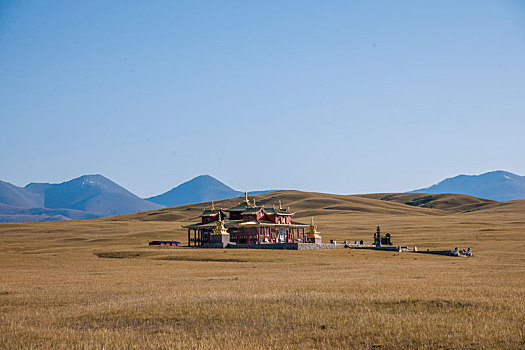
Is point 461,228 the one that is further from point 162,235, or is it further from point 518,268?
point 518,268

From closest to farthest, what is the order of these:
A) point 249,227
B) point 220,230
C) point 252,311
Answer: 1. point 252,311
2. point 220,230
3. point 249,227

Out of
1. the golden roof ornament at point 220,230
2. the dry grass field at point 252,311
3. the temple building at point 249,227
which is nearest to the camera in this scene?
the dry grass field at point 252,311

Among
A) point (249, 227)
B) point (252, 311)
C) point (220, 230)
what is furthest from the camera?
point (249, 227)

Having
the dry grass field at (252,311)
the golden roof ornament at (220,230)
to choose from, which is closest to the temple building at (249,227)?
the golden roof ornament at (220,230)

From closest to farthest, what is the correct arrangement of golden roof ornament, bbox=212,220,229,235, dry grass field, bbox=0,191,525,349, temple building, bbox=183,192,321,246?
dry grass field, bbox=0,191,525,349 < golden roof ornament, bbox=212,220,229,235 < temple building, bbox=183,192,321,246

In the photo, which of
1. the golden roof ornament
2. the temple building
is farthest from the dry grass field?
the temple building

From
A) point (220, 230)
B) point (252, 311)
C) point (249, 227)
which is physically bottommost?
point (252, 311)

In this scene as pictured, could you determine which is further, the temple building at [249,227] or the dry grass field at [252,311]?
the temple building at [249,227]

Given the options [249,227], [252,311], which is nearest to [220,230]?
[249,227]

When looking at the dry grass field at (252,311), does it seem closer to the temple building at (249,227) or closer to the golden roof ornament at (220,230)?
the golden roof ornament at (220,230)

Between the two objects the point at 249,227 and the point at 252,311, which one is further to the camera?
the point at 249,227

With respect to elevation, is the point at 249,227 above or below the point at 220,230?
above

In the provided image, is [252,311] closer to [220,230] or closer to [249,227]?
[220,230]

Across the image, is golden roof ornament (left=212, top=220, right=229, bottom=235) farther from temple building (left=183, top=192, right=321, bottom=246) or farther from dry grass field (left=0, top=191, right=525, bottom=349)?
dry grass field (left=0, top=191, right=525, bottom=349)
